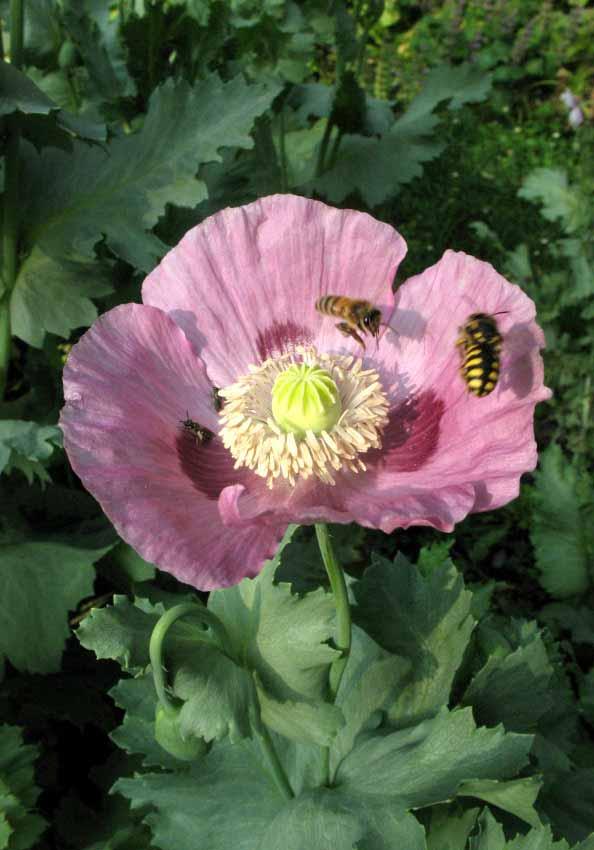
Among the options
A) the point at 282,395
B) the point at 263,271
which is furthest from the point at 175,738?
the point at 263,271

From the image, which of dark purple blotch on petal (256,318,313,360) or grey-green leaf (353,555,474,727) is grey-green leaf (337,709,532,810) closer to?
grey-green leaf (353,555,474,727)

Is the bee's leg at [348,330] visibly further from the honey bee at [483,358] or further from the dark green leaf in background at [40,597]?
the dark green leaf in background at [40,597]

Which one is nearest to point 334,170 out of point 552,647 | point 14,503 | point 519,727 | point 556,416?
point 556,416

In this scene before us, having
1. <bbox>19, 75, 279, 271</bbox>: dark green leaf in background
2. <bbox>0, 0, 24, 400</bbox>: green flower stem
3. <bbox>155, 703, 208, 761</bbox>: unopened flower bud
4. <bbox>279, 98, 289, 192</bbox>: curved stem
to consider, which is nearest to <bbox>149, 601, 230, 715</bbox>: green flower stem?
<bbox>155, 703, 208, 761</bbox>: unopened flower bud

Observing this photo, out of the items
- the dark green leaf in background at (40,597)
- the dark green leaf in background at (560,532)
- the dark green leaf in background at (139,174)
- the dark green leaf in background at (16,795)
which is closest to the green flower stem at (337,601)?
the dark green leaf in background at (16,795)

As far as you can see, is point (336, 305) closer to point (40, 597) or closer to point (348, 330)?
point (348, 330)

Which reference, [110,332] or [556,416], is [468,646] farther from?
[556,416]
